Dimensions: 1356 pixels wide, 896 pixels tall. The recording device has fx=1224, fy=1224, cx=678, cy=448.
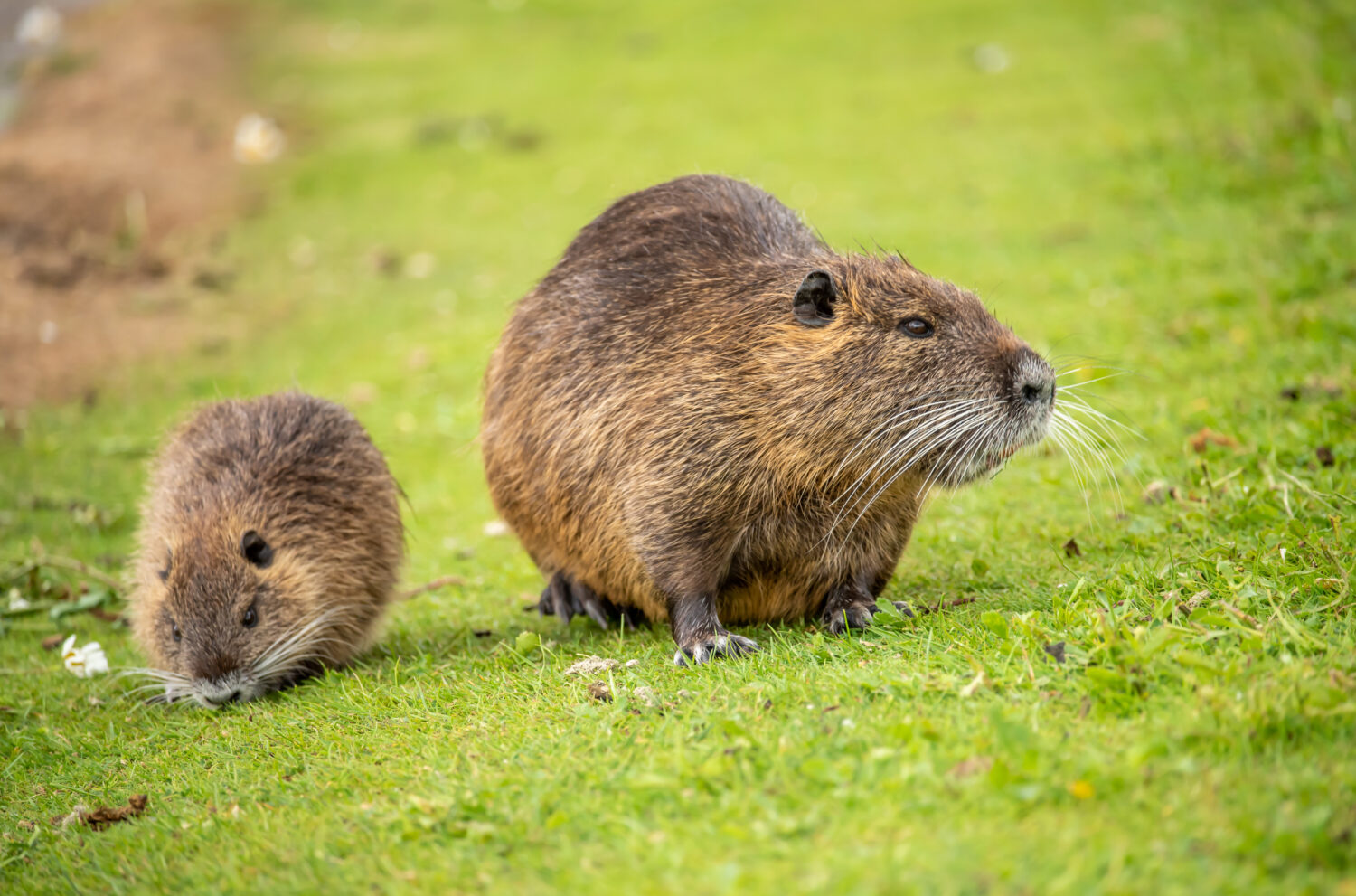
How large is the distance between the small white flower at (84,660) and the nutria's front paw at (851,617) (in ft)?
9.55

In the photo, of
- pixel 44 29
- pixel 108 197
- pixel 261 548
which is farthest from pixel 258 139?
pixel 261 548

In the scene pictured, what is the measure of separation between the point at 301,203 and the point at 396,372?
418 cm

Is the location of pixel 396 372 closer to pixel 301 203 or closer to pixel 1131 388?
pixel 301 203

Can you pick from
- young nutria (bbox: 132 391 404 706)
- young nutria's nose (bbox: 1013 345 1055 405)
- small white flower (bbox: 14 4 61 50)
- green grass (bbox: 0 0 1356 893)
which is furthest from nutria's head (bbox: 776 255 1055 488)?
small white flower (bbox: 14 4 61 50)

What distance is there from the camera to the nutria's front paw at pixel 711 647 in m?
3.99

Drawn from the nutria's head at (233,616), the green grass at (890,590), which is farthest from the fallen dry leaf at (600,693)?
the nutria's head at (233,616)

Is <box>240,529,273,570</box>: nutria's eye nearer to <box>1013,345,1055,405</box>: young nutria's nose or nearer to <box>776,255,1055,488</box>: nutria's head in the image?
<box>776,255,1055,488</box>: nutria's head

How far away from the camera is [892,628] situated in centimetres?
395

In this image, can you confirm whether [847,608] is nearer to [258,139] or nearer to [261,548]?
[261,548]

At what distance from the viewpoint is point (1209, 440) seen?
534 cm

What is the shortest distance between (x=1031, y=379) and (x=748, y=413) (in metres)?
0.91

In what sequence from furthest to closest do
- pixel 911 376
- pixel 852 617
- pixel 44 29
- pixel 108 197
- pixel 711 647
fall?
pixel 44 29
pixel 108 197
pixel 852 617
pixel 711 647
pixel 911 376

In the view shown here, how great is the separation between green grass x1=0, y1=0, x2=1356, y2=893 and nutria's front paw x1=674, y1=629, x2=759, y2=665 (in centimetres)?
10

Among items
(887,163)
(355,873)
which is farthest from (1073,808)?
(887,163)
